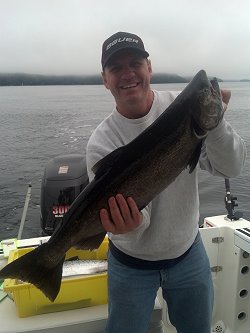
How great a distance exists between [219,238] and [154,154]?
2374 millimetres

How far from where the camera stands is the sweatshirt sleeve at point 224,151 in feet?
8.40

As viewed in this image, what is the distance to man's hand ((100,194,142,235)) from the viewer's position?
257 centimetres

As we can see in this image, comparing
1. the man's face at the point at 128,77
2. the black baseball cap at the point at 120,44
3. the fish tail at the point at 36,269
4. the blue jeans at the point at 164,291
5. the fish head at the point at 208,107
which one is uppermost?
the black baseball cap at the point at 120,44

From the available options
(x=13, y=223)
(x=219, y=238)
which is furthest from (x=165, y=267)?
(x=13, y=223)

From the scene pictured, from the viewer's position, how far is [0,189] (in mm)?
13289

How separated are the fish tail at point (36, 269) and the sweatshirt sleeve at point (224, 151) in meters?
1.37

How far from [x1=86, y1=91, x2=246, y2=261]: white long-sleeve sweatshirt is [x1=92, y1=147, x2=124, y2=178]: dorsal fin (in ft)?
1.14

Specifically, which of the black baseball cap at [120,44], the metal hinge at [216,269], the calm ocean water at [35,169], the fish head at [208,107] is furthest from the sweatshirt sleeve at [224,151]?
the calm ocean water at [35,169]

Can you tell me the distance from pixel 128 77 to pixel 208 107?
77 centimetres

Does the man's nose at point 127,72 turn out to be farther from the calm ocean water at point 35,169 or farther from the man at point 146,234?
the calm ocean water at point 35,169

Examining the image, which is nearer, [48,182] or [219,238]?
[219,238]

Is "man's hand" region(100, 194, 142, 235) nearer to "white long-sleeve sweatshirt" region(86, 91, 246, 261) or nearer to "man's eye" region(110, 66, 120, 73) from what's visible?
"white long-sleeve sweatshirt" region(86, 91, 246, 261)

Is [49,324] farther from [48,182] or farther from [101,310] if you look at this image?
[48,182]

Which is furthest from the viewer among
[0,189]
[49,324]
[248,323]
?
[0,189]
